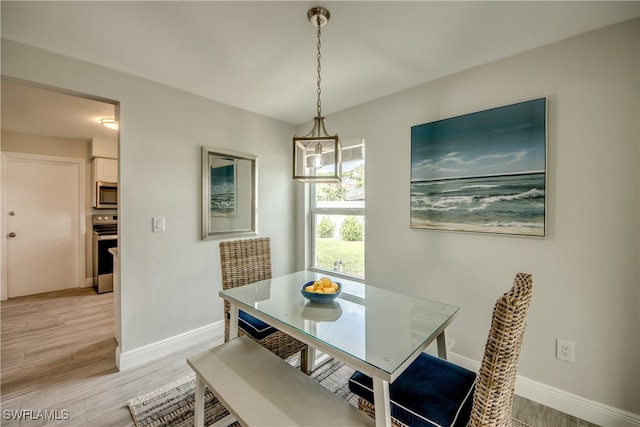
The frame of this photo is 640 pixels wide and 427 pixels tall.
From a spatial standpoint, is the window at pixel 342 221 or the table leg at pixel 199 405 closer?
the table leg at pixel 199 405

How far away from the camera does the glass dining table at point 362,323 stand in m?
1.04

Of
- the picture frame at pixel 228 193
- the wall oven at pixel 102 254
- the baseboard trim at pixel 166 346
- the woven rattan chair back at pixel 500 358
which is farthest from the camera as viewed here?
the wall oven at pixel 102 254

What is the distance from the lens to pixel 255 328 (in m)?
1.82

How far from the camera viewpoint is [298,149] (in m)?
1.61

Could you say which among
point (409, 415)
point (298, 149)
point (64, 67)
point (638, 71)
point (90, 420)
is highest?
point (64, 67)

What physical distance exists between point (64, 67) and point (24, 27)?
1.05 ft

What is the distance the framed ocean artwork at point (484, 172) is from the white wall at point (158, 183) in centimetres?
195

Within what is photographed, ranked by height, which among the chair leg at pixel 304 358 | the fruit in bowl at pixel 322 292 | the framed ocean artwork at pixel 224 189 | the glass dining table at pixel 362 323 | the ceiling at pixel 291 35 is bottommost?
the chair leg at pixel 304 358

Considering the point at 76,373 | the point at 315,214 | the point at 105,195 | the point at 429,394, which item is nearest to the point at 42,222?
the point at 105,195

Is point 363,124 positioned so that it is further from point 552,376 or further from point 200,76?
point 552,376

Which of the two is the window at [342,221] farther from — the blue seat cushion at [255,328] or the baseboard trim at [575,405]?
the baseboard trim at [575,405]

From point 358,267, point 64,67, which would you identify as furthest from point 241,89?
point 358,267

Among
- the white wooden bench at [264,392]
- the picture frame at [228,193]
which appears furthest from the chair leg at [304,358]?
the picture frame at [228,193]

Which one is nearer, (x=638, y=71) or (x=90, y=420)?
(x=638, y=71)
